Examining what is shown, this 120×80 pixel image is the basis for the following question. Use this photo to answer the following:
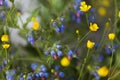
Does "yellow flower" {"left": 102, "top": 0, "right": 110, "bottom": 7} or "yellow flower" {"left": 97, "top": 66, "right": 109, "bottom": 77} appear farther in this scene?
"yellow flower" {"left": 102, "top": 0, "right": 110, "bottom": 7}

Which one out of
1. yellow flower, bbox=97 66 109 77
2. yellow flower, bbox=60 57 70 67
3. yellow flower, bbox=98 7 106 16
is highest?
yellow flower, bbox=98 7 106 16

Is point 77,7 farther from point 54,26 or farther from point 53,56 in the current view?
point 53,56

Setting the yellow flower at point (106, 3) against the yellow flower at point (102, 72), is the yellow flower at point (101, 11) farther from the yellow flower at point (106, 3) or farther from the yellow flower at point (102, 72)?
the yellow flower at point (102, 72)

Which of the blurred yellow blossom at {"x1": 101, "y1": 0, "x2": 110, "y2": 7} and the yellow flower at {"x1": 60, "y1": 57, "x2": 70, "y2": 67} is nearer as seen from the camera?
the yellow flower at {"x1": 60, "y1": 57, "x2": 70, "y2": 67}

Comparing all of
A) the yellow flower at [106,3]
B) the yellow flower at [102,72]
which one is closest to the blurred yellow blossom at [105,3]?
the yellow flower at [106,3]

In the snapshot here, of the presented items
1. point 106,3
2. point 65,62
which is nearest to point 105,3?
point 106,3

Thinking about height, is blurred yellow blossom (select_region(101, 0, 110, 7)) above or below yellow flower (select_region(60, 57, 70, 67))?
above

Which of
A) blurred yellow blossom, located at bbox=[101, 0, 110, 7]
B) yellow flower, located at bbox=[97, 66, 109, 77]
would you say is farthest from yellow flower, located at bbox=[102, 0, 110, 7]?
yellow flower, located at bbox=[97, 66, 109, 77]

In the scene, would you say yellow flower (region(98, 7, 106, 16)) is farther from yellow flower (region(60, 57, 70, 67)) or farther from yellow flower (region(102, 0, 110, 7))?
yellow flower (region(60, 57, 70, 67))

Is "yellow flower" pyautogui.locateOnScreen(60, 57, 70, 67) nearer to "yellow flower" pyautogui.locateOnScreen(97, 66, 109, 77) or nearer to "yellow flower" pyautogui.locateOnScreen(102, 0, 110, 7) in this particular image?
"yellow flower" pyautogui.locateOnScreen(97, 66, 109, 77)

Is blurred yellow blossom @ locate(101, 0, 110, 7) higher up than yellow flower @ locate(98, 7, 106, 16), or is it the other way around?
blurred yellow blossom @ locate(101, 0, 110, 7)

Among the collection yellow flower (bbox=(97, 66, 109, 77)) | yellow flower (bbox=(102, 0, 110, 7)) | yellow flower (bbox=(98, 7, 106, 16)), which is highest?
yellow flower (bbox=(102, 0, 110, 7))
